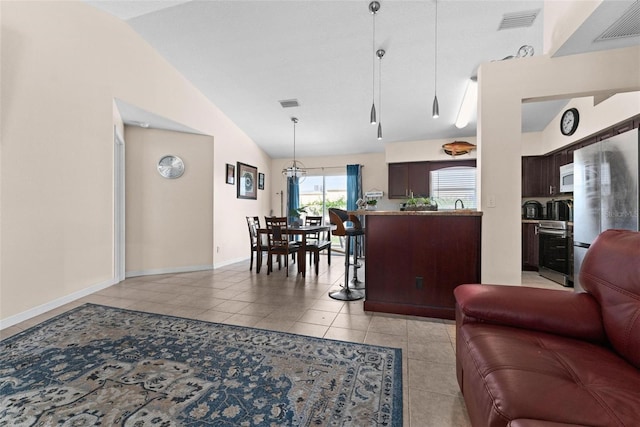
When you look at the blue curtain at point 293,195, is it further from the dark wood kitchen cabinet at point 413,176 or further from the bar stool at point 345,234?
the bar stool at point 345,234

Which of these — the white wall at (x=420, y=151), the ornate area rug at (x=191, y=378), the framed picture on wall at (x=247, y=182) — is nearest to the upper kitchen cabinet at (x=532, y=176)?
the white wall at (x=420, y=151)

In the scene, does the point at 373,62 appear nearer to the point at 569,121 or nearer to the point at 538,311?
the point at 569,121

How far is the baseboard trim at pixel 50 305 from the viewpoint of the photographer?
2445mm

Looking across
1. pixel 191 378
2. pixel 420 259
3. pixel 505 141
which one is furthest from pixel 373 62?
pixel 191 378

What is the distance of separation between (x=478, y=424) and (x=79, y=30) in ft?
15.8

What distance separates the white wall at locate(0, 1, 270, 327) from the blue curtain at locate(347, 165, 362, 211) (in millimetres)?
4060

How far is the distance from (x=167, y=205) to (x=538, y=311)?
491 centimetres

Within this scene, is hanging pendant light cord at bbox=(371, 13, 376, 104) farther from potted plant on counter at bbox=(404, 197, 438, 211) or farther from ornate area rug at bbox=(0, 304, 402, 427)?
ornate area rug at bbox=(0, 304, 402, 427)

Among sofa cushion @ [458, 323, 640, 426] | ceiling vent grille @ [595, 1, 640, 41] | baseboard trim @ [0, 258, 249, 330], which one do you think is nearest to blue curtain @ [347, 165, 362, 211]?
baseboard trim @ [0, 258, 249, 330]

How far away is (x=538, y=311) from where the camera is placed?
1310 millimetres

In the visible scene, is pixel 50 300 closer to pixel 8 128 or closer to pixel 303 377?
pixel 8 128

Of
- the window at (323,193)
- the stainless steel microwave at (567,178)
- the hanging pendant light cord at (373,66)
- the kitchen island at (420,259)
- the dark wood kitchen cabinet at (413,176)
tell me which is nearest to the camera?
the kitchen island at (420,259)

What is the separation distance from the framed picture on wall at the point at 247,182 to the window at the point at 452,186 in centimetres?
400

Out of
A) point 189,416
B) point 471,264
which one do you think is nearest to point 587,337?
point 471,264
